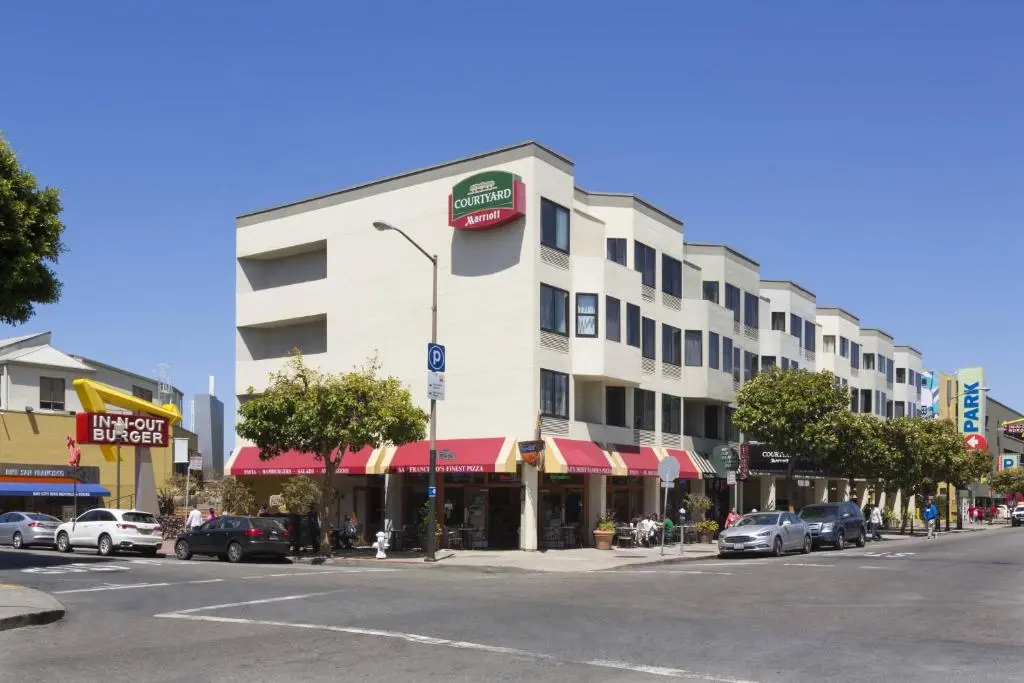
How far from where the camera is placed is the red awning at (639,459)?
4300 cm

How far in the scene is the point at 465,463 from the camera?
126ft

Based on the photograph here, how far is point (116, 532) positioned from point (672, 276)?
25884 mm

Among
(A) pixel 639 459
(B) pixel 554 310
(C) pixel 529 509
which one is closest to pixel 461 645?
(C) pixel 529 509

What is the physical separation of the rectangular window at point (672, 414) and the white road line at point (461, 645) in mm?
32495

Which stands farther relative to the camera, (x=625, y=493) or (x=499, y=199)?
(x=625, y=493)

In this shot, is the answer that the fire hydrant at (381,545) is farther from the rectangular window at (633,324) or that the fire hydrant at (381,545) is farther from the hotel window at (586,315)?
the rectangular window at (633,324)

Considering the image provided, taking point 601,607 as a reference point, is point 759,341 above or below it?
above

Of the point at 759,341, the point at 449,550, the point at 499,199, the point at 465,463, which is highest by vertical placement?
the point at 499,199

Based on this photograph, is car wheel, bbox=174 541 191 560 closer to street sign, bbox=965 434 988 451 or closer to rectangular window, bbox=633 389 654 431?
rectangular window, bbox=633 389 654 431

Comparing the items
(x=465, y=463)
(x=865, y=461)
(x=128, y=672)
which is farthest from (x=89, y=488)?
(x=128, y=672)

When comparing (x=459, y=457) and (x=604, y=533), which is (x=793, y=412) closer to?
(x=604, y=533)

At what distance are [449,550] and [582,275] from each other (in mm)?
11544

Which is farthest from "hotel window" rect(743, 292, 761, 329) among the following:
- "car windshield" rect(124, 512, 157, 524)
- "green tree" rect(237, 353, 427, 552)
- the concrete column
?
"car windshield" rect(124, 512, 157, 524)

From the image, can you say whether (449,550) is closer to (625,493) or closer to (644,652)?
(625,493)
